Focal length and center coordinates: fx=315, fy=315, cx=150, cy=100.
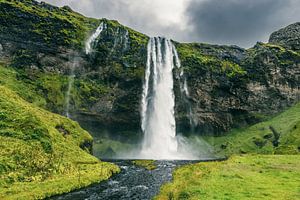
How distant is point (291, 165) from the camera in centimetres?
4522

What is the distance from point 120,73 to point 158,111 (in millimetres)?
21578

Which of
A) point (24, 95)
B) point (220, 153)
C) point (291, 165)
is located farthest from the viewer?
point (220, 153)

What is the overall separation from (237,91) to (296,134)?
190 ft

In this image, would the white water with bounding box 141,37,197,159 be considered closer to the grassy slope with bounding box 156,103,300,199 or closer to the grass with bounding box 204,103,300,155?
Answer: the grass with bounding box 204,103,300,155

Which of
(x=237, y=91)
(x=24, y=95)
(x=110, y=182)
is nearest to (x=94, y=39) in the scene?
(x=24, y=95)

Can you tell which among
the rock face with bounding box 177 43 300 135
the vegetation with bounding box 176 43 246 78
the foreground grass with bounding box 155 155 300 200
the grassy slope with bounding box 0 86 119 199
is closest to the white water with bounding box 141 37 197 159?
the rock face with bounding box 177 43 300 135

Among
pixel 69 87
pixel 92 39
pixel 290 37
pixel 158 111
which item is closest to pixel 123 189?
pixel 158 111

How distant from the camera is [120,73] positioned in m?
127

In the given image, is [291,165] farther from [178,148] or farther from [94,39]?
[94,39]

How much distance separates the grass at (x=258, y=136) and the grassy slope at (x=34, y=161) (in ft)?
269

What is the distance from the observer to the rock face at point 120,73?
397 feet

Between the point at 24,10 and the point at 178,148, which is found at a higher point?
the point at 24,10

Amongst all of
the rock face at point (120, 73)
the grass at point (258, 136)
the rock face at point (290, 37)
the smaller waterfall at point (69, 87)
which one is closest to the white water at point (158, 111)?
the rock face at point (120, 73)

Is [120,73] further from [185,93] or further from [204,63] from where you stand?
[204,63]
